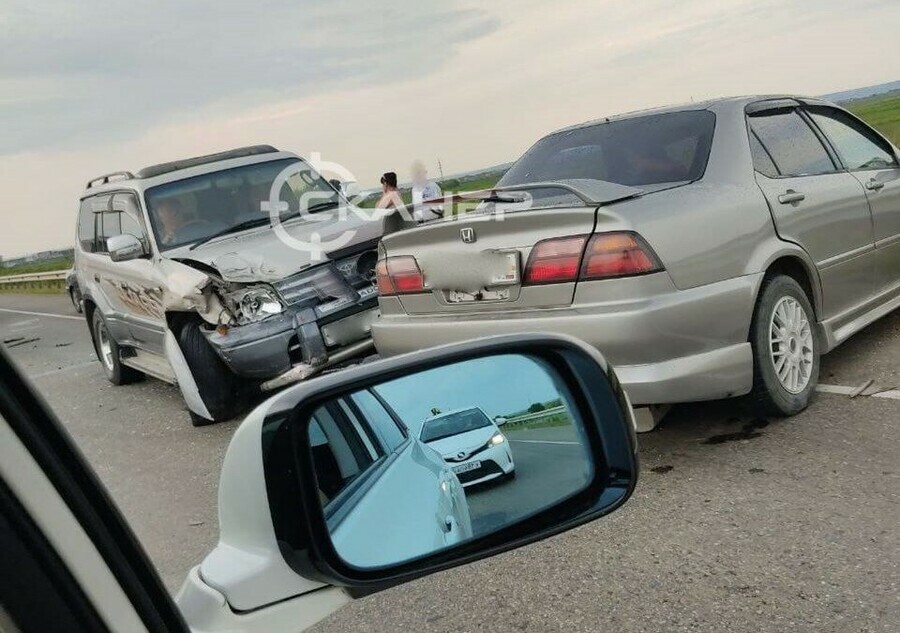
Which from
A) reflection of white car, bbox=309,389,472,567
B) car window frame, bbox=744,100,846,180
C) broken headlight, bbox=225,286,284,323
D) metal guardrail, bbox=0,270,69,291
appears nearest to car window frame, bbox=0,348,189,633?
reflection of white car, bbox=309,389,472,567

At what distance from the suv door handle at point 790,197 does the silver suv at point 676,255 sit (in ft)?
0.04

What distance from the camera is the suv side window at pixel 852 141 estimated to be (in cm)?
533

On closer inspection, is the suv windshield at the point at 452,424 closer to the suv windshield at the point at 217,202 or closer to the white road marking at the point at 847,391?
the white road marking at the point at 847,391

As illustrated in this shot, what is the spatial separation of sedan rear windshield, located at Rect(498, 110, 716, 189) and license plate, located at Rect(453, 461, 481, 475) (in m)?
Result: 3.19

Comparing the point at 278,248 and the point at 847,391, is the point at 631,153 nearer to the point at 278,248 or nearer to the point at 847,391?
the point at 847,391

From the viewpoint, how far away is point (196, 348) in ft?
19.7

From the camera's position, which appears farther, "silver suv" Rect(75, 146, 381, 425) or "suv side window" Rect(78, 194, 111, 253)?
"suv side window" Rect(78, 194, 111, 253)

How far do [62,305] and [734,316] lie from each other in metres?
19.5

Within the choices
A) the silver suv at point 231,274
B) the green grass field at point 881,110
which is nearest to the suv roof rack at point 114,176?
the silver suv at point 231,274

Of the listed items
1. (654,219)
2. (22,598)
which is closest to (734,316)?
(654,219)

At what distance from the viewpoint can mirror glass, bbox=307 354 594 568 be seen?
1174 millimetres

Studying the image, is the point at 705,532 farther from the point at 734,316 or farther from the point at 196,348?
the point at 196,348

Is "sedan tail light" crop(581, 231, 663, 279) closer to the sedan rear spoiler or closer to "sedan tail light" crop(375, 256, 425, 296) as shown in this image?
the sedan rear spoiler

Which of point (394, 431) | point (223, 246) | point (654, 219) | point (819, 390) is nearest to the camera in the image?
point (394, 431)
